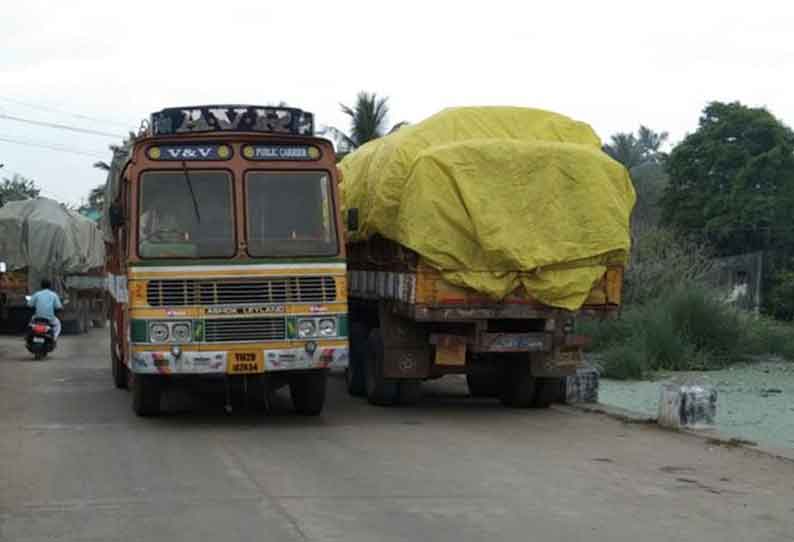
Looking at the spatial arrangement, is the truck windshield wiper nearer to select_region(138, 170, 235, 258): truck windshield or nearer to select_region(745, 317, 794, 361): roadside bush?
select_region(138, 170, 235, 258): truck windshield

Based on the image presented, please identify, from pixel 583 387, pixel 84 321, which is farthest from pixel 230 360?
pixel 84 321

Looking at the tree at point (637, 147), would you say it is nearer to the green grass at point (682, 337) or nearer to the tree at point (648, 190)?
the tree at point (648, 190)

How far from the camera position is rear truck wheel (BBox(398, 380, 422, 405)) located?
14.3 meters

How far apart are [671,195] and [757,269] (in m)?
6.46

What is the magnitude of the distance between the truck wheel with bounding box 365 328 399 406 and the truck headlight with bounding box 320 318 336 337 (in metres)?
1.87

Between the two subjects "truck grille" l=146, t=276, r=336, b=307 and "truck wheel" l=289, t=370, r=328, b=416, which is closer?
"truck grille" l=146, t=276, r=336, b=307

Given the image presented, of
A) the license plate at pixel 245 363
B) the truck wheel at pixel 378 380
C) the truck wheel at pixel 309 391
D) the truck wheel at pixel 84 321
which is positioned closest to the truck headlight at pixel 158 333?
the license plate at pixel 245 363

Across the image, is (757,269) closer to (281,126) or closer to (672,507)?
(281,126)

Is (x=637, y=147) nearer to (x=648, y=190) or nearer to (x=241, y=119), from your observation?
(x=648, y=190)

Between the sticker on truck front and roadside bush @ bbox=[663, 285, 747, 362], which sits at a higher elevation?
the sticker on truck front

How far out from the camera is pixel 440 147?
13.1 m

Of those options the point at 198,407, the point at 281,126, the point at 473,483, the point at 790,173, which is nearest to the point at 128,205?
the point at 281,126

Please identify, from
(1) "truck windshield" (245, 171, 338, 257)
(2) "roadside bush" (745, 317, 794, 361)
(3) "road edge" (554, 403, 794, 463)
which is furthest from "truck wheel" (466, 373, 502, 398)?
(2) "roadside bush" (745, 317, 794, 361)

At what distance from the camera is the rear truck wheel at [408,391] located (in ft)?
47.0
